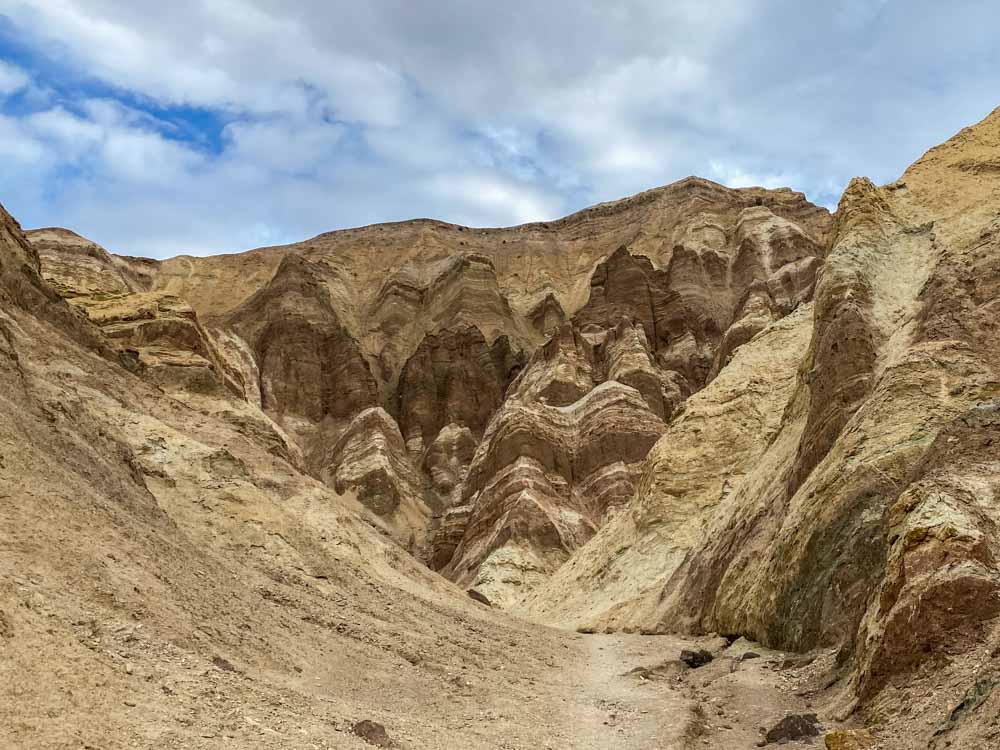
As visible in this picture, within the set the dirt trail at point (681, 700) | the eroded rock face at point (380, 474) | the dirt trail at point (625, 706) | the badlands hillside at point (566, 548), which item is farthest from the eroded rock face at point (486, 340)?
the dirt trail at point (681, 700)

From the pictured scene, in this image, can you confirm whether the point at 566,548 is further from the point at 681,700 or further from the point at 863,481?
the point at 681,700

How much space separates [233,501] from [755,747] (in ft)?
44.7

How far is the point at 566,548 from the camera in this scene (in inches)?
1638

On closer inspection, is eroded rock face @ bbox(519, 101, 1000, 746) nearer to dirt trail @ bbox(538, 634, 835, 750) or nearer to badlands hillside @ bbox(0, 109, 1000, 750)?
badlands hillside @ bbox(0, 109, 1000, 750)

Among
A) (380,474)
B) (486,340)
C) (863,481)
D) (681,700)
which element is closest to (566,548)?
(380,474)

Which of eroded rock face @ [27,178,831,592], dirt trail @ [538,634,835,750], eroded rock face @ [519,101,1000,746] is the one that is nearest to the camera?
eroded rock face @ [519,101,1000,746]

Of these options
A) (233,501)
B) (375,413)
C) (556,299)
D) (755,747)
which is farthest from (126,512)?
(556,299)

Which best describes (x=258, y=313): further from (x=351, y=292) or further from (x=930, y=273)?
(x=930, y=273)

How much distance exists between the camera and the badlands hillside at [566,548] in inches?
368

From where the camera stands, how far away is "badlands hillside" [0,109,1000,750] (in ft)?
30.6

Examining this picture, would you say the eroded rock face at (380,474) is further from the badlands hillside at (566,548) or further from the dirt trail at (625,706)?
the dirt trail at (625,706)

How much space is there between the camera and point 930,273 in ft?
71.1

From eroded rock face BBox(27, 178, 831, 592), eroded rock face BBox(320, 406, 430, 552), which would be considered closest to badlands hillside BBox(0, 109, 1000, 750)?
eroded rock face BBox(27, 178, 831, 592)

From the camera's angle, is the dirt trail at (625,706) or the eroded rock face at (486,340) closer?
the dirt trail at (625,706)
